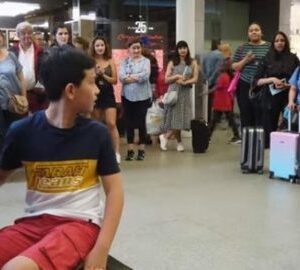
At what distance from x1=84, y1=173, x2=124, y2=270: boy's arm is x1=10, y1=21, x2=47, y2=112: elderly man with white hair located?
3.84m

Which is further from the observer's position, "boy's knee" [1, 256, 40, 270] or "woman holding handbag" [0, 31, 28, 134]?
"woman holding handbag" [0, 31, 28, 134]

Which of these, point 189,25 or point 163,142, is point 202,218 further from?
point 189,25

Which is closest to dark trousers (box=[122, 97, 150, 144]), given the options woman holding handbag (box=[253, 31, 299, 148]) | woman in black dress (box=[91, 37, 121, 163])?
woman in black dress (box=[91, 37, 121, 163])

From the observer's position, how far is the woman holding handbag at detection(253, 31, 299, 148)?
608cm

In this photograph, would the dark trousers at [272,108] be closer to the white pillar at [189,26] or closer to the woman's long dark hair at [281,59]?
the woman's long dark hair at [281,59]

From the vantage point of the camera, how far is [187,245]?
3400 mm

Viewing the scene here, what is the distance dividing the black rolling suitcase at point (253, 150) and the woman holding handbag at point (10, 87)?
2240mm

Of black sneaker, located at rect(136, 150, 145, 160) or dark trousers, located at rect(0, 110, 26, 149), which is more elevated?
dark trousers, located at rect(0, 110, 26, 149)

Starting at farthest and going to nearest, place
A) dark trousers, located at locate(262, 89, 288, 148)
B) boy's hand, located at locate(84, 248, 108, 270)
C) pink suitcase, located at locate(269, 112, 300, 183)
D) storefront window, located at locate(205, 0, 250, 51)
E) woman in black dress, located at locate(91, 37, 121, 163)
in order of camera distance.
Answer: storefront window, located at locate(205, 0, 250, 51), dark trousers, located at locate(262, 89, 288, 148), woman in black dress, located at locate(91, 37, 121, 163), pink suitcase, located at locate(269, 112, 300, 183), boy's hand, located at locate(84, 248, 108, 270)

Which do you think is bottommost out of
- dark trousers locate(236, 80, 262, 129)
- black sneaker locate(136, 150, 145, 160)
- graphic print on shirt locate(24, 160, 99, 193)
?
black sneaker locate(136, 150, 145, 160)

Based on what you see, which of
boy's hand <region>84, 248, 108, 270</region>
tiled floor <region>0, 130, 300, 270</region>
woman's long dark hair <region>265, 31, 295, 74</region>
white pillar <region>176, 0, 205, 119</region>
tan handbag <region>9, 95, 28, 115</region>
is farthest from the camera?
white pillar <region>176, 0, 205, 119</region>

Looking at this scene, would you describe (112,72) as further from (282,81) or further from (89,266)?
(89,266)

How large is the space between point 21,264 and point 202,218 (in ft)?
8.55

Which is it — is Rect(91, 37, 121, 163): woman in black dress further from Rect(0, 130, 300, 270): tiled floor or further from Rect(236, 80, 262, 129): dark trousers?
Rect(236, 80, 262, 129): dark trousers
